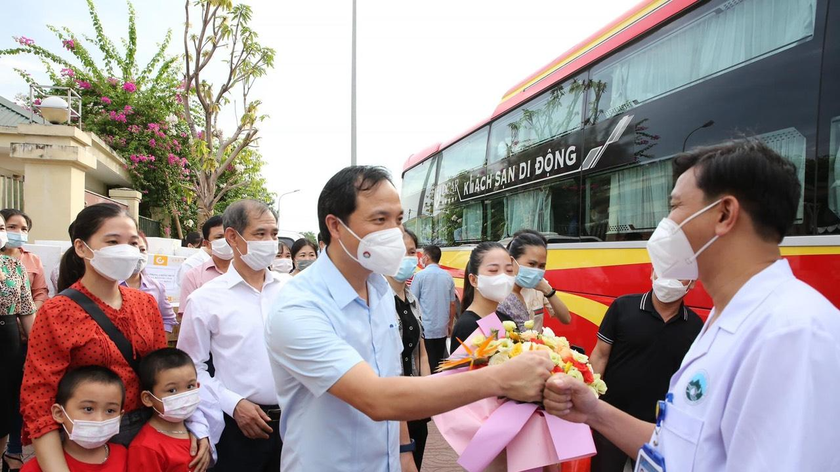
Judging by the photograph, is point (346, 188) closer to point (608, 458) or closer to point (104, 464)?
point (104, 464)

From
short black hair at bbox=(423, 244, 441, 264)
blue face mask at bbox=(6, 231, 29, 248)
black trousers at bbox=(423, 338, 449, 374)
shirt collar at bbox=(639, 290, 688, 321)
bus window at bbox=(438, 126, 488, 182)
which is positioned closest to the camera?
shirt collar at bbox=(639, 290, 688, 321)

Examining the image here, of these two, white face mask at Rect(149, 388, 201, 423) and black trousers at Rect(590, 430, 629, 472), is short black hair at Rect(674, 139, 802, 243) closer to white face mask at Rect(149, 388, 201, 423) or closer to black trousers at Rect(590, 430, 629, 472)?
black trousers at Rect(590, 430, 629, 472)

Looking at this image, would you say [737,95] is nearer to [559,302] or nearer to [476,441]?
[559,302]

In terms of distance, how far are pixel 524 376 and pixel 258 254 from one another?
1943 mm

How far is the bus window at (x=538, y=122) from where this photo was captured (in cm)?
606

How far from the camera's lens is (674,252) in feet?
5.66

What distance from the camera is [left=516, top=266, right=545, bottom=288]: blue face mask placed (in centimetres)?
445

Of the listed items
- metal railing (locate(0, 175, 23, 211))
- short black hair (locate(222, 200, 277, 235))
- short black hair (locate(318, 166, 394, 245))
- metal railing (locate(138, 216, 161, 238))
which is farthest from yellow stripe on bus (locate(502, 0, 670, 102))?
metal railing (locate(138, 216, 161, 238))

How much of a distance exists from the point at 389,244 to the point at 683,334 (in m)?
2.06

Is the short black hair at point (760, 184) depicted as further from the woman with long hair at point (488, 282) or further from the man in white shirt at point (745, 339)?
the woman with long hair at point (488, 282)

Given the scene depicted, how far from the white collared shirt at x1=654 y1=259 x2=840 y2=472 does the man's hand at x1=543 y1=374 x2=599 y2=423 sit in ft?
1.43

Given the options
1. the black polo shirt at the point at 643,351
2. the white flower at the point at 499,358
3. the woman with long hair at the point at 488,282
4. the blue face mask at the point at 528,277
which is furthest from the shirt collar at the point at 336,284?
the blue face mask at the point at 528,277

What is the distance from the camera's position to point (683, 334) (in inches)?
124

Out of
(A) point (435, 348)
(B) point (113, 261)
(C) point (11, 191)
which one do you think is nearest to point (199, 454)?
(B) point (113, 261)
